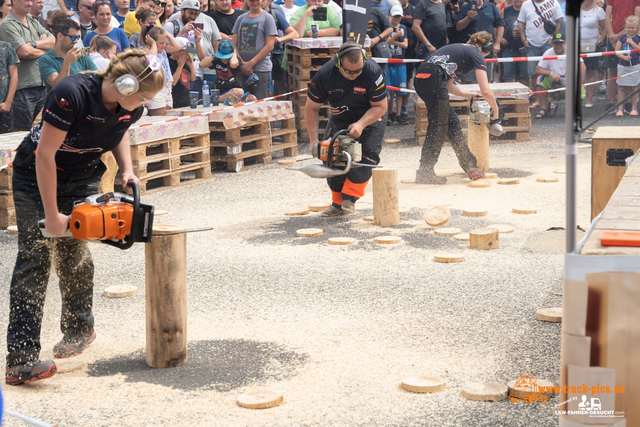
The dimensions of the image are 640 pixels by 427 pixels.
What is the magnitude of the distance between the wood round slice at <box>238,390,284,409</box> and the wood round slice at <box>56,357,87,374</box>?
99cm

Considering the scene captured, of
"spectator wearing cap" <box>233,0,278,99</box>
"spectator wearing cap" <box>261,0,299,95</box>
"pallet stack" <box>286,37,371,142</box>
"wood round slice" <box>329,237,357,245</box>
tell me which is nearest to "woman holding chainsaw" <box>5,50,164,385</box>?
"wood round slice" <box>329,237,357,245</box>

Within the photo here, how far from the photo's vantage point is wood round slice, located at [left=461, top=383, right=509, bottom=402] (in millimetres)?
3133

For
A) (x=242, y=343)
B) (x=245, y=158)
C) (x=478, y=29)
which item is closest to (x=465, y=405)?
(x=242, y=343)

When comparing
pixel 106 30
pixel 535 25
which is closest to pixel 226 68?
pixel 106 30

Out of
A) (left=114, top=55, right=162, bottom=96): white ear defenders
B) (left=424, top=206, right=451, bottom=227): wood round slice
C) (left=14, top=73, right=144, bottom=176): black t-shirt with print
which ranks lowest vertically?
(left=424, top=206, right=451, bottom=227): wood round slice

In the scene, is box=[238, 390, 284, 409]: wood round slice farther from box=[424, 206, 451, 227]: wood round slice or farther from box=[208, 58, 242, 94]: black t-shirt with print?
box=[208, 58, 242, 94]: black t-shirt with print

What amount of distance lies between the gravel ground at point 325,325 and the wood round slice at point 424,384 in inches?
1.3

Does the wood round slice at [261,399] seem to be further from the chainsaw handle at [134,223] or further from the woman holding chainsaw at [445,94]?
the woman holding chainsaw at [445,94]

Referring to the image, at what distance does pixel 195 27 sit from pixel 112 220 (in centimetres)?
726

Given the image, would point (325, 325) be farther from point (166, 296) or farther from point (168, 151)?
point (168, 151)

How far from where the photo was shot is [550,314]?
13.5ft

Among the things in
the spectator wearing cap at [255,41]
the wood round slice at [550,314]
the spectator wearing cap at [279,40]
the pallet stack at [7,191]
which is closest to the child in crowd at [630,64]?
the spectator wearing cap at [279,40]

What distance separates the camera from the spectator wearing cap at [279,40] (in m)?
11.1

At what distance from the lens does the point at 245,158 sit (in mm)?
10039
